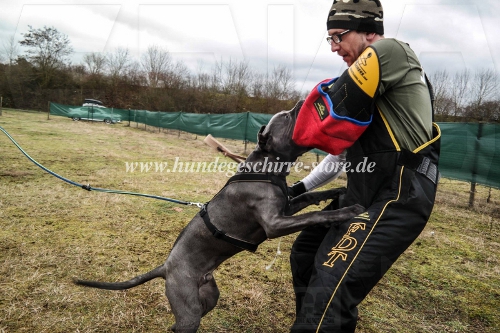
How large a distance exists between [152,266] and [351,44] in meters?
3.09

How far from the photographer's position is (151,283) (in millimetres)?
3396

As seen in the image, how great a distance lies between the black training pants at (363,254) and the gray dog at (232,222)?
1.97 feet

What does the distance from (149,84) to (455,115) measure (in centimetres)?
2178

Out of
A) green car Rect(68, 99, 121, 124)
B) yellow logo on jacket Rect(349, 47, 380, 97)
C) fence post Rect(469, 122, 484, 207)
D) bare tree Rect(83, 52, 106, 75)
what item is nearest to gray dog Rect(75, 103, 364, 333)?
yellow logo on jacket Rect(349, 47, 380, 97)

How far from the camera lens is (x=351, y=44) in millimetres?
1846

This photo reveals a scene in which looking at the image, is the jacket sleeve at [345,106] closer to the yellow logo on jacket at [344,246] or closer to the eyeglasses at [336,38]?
the eyeglasses at [336,38]

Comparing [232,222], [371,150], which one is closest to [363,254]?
[371,150]

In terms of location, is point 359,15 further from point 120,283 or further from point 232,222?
point 120,283

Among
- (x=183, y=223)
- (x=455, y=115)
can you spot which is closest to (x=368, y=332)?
(x=183, y=223)

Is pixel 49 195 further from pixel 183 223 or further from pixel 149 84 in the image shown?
pixel 149 84

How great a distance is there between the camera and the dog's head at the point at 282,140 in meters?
2.30

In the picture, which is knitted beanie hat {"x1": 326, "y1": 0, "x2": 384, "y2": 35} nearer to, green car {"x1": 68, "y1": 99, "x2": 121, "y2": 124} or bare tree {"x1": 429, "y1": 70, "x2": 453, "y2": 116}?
bare tree {"x1": 429, "y1": 70, "x2": 453, "y2": 116}

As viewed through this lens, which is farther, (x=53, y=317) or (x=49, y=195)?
(x=49, y=195)

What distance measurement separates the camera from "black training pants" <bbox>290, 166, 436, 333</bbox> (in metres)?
1.57
